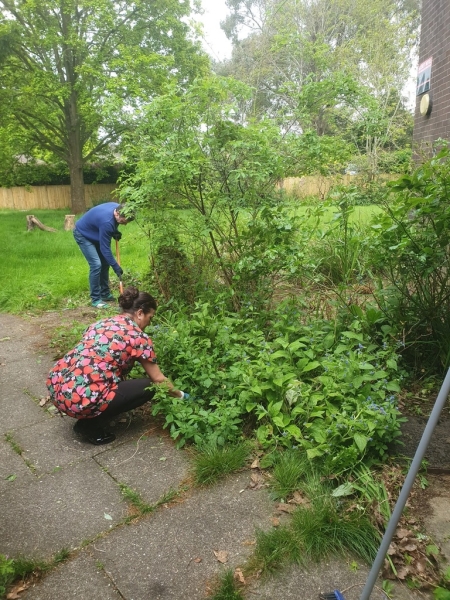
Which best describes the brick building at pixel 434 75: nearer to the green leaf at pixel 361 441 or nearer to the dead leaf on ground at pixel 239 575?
the green leaf at pixel 361 441

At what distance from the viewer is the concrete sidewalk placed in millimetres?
2098

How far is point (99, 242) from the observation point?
249 inches

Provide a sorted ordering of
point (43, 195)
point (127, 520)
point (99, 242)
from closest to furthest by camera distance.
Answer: point (127, 520) < point (99, 242) < point (43, 195)

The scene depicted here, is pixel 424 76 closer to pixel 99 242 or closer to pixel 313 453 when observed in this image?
pixel 99 242

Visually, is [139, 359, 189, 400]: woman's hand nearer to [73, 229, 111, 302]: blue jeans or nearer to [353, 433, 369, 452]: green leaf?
[353, 433, 369, 452]: green leaf

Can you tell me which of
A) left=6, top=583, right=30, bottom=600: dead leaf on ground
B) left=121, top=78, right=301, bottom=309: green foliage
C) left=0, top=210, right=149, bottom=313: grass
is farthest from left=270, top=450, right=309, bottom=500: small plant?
left=0, top=210, right=149, bottom=313: grass

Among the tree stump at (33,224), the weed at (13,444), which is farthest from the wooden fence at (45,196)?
the weed at (13,444)

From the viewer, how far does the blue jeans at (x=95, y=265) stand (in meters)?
6.43

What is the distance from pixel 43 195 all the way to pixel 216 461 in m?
28.1

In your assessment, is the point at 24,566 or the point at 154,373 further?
the point at 154,373

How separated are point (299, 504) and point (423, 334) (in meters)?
1.98

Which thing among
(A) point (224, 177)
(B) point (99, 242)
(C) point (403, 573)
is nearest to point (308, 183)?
(A) point (224, 177)

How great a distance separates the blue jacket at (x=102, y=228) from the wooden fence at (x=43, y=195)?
22.1 meters

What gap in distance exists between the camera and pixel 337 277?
5660 millimetres
